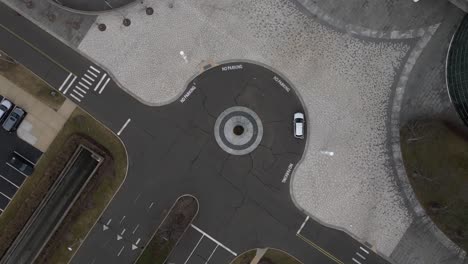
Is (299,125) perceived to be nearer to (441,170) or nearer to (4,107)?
(441,170)

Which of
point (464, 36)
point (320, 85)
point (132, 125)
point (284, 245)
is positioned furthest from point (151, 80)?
point (464, 36)

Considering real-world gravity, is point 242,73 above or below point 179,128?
above

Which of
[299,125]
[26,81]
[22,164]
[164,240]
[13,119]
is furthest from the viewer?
[164,240]

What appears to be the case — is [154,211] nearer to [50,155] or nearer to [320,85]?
[50,155]

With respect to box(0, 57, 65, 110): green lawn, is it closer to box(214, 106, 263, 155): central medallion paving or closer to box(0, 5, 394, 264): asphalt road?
box(0, 5, 394, 264): asphalt road

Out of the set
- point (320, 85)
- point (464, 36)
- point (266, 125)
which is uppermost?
point (464, 36)

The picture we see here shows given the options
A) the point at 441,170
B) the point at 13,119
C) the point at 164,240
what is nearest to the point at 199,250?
the point at 164,240

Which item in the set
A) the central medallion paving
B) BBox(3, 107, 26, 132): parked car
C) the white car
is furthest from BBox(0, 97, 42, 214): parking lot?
the white car
